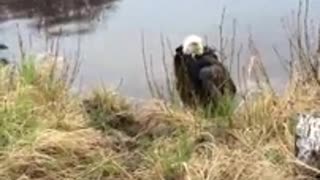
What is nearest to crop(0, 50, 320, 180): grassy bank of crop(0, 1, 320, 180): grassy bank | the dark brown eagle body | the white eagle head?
crop(0, 1, 320, 180): grassy bank

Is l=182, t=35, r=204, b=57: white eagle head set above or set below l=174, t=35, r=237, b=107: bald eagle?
above

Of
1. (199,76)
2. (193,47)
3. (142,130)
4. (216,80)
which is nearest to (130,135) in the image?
(142,130)

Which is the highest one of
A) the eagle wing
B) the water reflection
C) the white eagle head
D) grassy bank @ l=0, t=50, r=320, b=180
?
the water reflection

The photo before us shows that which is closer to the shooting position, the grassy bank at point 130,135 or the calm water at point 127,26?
the grassy bank at point 130,135

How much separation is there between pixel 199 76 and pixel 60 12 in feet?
15.6

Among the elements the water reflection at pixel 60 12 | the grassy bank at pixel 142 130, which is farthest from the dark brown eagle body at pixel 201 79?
the water reflection at pixel 60 12

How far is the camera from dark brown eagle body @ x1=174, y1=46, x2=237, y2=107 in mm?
7805

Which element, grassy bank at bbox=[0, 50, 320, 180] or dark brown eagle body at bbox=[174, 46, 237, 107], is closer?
grassy bank at bbox=[0, 50, 320, 180]

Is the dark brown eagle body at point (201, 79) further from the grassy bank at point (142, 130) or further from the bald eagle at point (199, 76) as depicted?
the grassy bank at point (142, 130)

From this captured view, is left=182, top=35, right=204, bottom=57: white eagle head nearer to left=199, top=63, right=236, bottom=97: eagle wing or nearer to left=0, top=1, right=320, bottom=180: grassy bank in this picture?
left=199, top=63, right=236, bottom=97: eagle wing

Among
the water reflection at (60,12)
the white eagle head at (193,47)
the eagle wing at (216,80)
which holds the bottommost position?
the eagle wing at (216,80)

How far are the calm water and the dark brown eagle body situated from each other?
1.02m

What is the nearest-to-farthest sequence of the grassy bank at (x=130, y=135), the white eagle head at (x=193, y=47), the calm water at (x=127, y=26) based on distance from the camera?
the grassy bank at (x=130, y=135) → the white eagle head at (x=193, y=47) → the calm water at (x=127, y=26)

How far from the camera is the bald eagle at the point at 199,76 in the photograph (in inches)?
308
